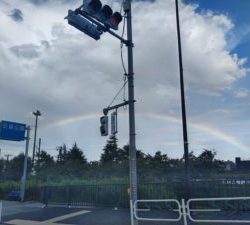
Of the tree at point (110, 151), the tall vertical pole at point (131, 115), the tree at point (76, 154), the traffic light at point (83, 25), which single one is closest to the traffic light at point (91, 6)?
the traffic light at point (83, 25)

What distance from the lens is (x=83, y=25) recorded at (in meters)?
8.95

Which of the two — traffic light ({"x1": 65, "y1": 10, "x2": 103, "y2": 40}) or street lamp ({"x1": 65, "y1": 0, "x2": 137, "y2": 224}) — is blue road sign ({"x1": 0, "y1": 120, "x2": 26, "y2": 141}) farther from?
traffic light ({"x1": 65, "y1": 10, "x2": 103, "y2": 40})

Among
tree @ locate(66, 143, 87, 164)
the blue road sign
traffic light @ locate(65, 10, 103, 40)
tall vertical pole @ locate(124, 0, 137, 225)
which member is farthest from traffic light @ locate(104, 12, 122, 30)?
tree @ locate(66, 143, 87, 164)

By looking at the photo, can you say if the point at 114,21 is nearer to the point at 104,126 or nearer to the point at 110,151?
the point at 104,126

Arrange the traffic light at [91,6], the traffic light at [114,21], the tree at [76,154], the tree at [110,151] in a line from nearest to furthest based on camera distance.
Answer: the traffic light at [91,6], the traffic light at [114,21], the tree at [110,151], the tree at [76,154]

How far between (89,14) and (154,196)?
10113mm

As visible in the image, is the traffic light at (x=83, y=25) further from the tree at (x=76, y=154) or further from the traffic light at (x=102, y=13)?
the tree at (x=76, y=154)

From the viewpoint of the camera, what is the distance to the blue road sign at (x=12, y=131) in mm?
27141

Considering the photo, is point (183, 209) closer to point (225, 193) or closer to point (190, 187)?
point (190, 187)

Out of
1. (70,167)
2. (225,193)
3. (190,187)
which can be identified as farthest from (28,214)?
(70,167)

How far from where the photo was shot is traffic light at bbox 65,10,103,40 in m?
8.66

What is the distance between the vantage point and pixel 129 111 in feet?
32.6

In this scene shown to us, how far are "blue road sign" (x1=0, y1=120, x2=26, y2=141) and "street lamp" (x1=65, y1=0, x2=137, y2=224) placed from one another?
19057 millimetres

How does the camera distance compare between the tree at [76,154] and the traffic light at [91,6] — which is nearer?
the traffic light at [91,6]
